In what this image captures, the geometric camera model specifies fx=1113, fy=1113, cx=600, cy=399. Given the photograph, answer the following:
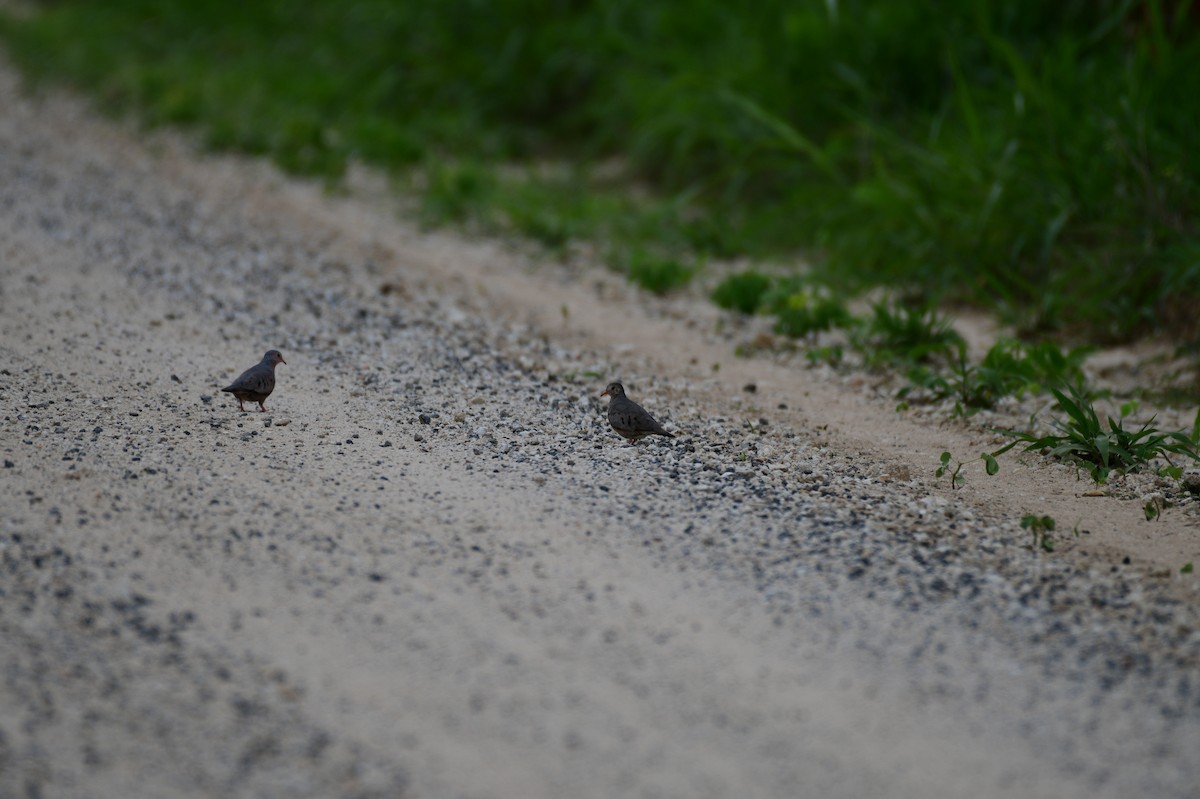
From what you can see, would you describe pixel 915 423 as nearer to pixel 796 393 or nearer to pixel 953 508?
pixel 796 393

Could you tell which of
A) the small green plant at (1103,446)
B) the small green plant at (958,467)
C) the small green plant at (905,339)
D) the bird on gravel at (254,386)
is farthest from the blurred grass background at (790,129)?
the bird on gravel at (254,386)

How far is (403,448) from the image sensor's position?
382cm

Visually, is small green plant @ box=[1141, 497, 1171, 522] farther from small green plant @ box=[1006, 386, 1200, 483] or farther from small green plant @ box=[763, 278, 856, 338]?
small green plant @ box=[763, 278, 856, 338]

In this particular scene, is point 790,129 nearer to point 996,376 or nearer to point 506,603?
point 996,376

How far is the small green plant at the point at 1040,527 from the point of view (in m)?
3.38

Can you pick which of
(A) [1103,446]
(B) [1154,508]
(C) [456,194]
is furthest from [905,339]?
(C) [456,194]

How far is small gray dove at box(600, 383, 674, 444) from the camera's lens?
3.93 m

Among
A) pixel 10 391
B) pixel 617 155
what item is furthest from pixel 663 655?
pixel 617 155

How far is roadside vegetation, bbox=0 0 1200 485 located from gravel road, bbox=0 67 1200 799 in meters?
1.17

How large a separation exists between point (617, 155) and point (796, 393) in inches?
182

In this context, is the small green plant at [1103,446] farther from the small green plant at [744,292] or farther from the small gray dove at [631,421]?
the small green plant at [744,292]

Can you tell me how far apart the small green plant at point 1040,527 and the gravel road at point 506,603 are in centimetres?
6

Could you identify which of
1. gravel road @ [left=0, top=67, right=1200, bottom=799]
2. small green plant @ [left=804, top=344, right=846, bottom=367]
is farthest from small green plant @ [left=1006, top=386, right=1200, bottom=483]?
small green plant @ [left=804, top=344, right=846, bottom=367]

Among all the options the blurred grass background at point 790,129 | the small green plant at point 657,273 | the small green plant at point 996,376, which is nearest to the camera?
the small green plant at point 996,376
